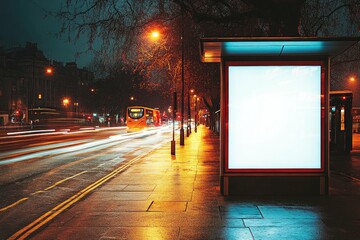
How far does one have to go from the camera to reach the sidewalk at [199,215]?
20.9 feet

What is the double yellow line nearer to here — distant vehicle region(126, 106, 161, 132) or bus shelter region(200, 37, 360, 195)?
bus shelter region(200, 37, 360, 195)

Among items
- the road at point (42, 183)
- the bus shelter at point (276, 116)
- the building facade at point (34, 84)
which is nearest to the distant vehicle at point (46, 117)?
the building facade at point (34, 84)

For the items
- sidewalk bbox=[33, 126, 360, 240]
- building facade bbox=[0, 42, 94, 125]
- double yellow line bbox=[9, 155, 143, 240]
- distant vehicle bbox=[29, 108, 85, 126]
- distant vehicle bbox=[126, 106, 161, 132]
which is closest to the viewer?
sidewalk bbox=[33, 126, 360, 240]

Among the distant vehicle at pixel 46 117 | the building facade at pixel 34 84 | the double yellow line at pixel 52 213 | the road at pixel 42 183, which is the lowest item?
the road at pixel 42 183

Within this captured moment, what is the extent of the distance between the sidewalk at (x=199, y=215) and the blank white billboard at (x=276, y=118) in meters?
0.89

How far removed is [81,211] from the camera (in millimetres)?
8055

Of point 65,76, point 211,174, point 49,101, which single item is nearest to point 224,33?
point 211,174

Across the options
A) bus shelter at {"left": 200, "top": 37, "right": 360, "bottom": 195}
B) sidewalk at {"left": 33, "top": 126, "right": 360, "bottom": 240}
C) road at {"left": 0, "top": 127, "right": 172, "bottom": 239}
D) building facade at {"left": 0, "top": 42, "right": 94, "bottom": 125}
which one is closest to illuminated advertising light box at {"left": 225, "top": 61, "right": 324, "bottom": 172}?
bus shelter at {"left": 200, "top": 37, "right": 360, "bottom": 195}

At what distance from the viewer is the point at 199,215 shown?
24.8ft

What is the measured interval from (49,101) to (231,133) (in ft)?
306

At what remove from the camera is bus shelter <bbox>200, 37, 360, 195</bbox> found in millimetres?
9078

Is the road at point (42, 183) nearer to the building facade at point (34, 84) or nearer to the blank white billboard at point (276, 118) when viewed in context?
the blank white billboard at point (276, 118)

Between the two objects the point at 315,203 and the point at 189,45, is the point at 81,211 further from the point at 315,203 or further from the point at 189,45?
the point at 189,45

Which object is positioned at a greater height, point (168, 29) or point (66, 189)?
point (168, 29)
